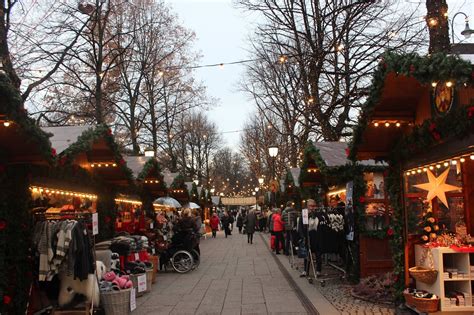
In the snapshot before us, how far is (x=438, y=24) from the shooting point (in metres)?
7.71

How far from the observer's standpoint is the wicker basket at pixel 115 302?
7.71 m

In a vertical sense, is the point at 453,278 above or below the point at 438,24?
below

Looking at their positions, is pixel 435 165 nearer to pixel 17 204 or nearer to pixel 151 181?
pixel 17 204

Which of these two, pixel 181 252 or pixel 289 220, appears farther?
pixel 289 220

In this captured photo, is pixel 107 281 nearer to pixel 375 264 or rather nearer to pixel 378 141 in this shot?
pixel 378 141

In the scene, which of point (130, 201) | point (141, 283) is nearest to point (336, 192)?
point (141, 283)

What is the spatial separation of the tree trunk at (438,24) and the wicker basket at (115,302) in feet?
21.4

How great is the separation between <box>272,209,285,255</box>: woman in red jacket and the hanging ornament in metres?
10.2

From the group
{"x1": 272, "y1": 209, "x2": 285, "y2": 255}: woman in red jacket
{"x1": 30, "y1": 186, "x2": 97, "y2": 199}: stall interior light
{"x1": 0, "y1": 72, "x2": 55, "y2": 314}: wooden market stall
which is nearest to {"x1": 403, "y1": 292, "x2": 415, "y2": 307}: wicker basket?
{"x1": 0, "y1": 72, "x2": 55, "y2": 314}: wooden market stall

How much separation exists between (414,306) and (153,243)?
8687 mm

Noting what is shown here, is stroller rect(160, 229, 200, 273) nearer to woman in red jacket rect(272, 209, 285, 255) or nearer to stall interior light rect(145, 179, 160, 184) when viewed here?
stall interior light rect(145, 179, 160, 184)

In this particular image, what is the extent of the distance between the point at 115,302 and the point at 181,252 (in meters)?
6.11

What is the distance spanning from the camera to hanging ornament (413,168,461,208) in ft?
26.4

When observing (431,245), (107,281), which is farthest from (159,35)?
(431,245)
